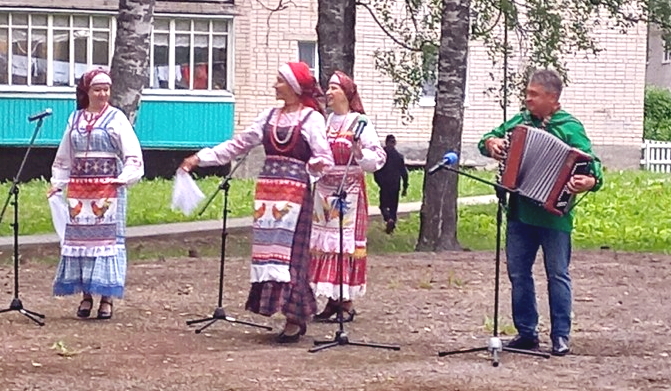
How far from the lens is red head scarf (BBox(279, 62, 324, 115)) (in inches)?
354

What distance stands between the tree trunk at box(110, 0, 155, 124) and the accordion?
717cm

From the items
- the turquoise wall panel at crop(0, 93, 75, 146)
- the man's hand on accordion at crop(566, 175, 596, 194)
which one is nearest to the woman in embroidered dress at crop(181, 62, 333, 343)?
the man's hand on accordion at crop(566, 175, 596, 194)

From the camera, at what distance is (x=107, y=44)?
98.4 feet

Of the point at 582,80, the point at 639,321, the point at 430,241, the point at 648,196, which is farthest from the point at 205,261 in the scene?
the point at 582,80

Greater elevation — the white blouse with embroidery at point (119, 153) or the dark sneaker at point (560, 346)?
the white blouse with embroidery at point (119, 153)

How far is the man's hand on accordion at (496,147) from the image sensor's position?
8.52m

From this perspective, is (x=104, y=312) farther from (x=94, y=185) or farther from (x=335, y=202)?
(x=335, y=202)

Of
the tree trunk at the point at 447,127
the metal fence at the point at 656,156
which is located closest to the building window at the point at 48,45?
the metal fence at the point at 656,156

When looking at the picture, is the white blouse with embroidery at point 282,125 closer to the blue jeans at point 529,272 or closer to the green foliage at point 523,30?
the blue jeans at point 529,272

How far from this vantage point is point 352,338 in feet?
30.8

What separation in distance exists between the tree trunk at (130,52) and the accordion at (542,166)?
717cm

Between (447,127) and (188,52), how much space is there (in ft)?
49.7

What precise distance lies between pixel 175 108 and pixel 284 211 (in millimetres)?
21267

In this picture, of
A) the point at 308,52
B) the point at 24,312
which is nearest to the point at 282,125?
the point at 24,312
